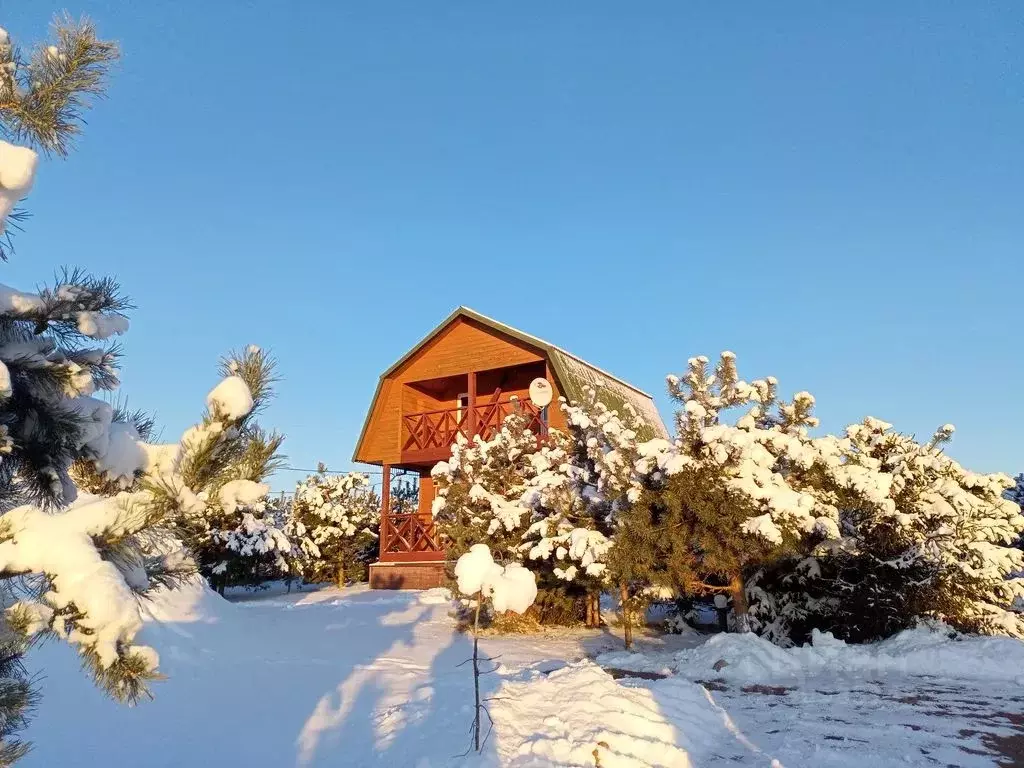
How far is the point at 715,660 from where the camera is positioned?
8.27 meters

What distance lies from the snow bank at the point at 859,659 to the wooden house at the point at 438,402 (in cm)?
804

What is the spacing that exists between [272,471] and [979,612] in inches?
422

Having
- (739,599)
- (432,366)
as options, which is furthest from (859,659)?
(432,366)

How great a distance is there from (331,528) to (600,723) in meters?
15.7

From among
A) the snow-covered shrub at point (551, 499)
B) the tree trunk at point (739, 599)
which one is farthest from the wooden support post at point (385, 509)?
the tree trunk at point (739, 599)

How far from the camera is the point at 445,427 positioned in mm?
18844

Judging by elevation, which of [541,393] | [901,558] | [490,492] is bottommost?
[901,558]

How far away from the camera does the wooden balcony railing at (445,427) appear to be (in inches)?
674

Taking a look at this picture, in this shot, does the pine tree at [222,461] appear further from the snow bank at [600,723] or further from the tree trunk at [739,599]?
the tree trunk at [739,599]

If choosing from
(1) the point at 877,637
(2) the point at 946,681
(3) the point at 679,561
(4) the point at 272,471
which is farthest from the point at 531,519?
(4) the point at 272,471

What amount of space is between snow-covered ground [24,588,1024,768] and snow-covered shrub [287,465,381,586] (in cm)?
969

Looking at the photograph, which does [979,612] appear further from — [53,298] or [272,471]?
[53,298]

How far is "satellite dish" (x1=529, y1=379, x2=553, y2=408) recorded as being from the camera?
1677cm

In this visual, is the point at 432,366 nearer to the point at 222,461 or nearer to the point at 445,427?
the point at 445,427
